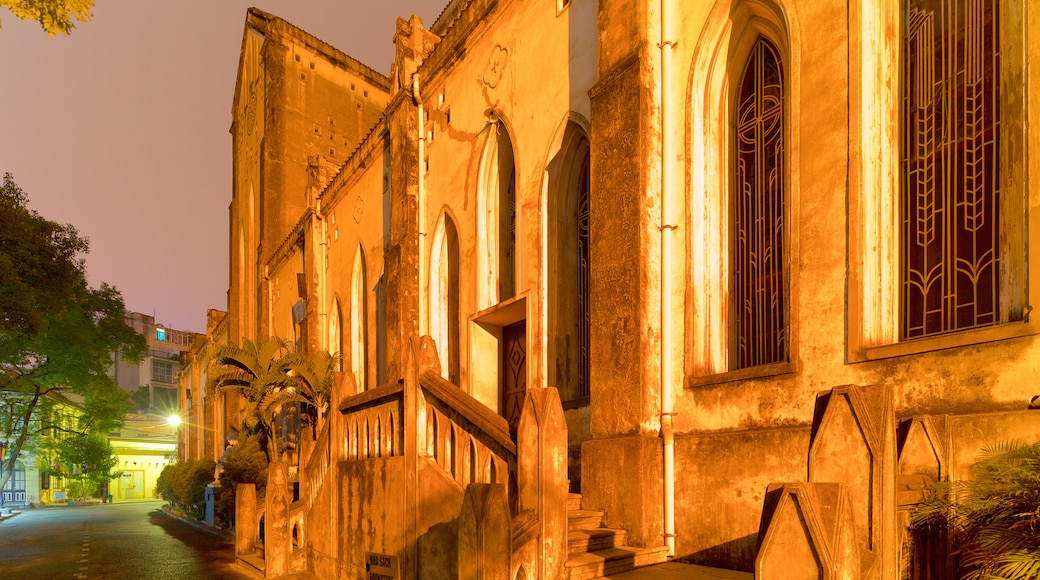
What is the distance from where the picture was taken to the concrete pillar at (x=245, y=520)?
1237 centimetres

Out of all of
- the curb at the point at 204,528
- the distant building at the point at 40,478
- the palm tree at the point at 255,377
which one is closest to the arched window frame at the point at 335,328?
the palm tree at the point at 255,377

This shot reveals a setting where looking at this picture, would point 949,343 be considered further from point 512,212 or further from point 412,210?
point 412,210

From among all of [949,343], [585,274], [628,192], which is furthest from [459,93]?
[949,343]

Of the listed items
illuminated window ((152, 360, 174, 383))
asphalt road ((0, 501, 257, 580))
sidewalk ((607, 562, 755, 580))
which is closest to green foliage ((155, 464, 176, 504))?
asphalt road ((0, 501, 257, 580))

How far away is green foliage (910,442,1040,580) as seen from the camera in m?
3.00

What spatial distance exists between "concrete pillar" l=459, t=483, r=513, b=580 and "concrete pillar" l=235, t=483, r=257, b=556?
938cm

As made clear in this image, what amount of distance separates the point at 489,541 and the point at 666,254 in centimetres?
398

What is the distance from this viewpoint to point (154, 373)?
7544 centimetres

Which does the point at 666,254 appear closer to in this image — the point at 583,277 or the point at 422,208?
the point at 583,277

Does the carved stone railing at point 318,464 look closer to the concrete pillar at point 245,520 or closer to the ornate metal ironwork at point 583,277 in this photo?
the concrete pillar at point 245,520

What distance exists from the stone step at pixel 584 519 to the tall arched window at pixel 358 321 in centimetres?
1205

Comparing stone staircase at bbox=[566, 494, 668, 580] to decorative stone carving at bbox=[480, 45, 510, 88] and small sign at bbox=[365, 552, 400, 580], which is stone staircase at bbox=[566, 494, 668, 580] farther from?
decorative stone carving at bbox=[480, 45, 510, 88]

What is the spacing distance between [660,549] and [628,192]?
3849 millimetres

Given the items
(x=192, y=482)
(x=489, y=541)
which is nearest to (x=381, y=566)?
(x=489, y=541)
